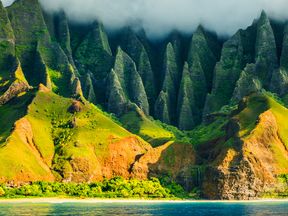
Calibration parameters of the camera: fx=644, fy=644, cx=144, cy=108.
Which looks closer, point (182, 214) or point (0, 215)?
point (0, 215)

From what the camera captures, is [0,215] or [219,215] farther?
[219,215]

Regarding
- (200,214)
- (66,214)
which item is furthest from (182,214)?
(66,214)

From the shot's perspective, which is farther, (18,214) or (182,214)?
(182,214)

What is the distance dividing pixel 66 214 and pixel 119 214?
14.9 m

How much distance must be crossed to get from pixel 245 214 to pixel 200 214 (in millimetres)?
13007

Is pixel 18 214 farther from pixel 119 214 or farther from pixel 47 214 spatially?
pixel 119 214

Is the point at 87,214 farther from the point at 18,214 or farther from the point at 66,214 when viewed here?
the point at 18,214

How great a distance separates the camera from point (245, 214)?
18475cm

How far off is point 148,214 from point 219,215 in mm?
20438

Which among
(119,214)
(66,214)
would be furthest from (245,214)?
(66,214)

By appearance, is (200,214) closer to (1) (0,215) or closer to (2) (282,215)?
(2) (282,215)

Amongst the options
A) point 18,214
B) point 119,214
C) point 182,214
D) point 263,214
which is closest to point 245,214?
point 263,214

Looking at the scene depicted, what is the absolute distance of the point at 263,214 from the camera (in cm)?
18300

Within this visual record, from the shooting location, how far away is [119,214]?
596 ft
